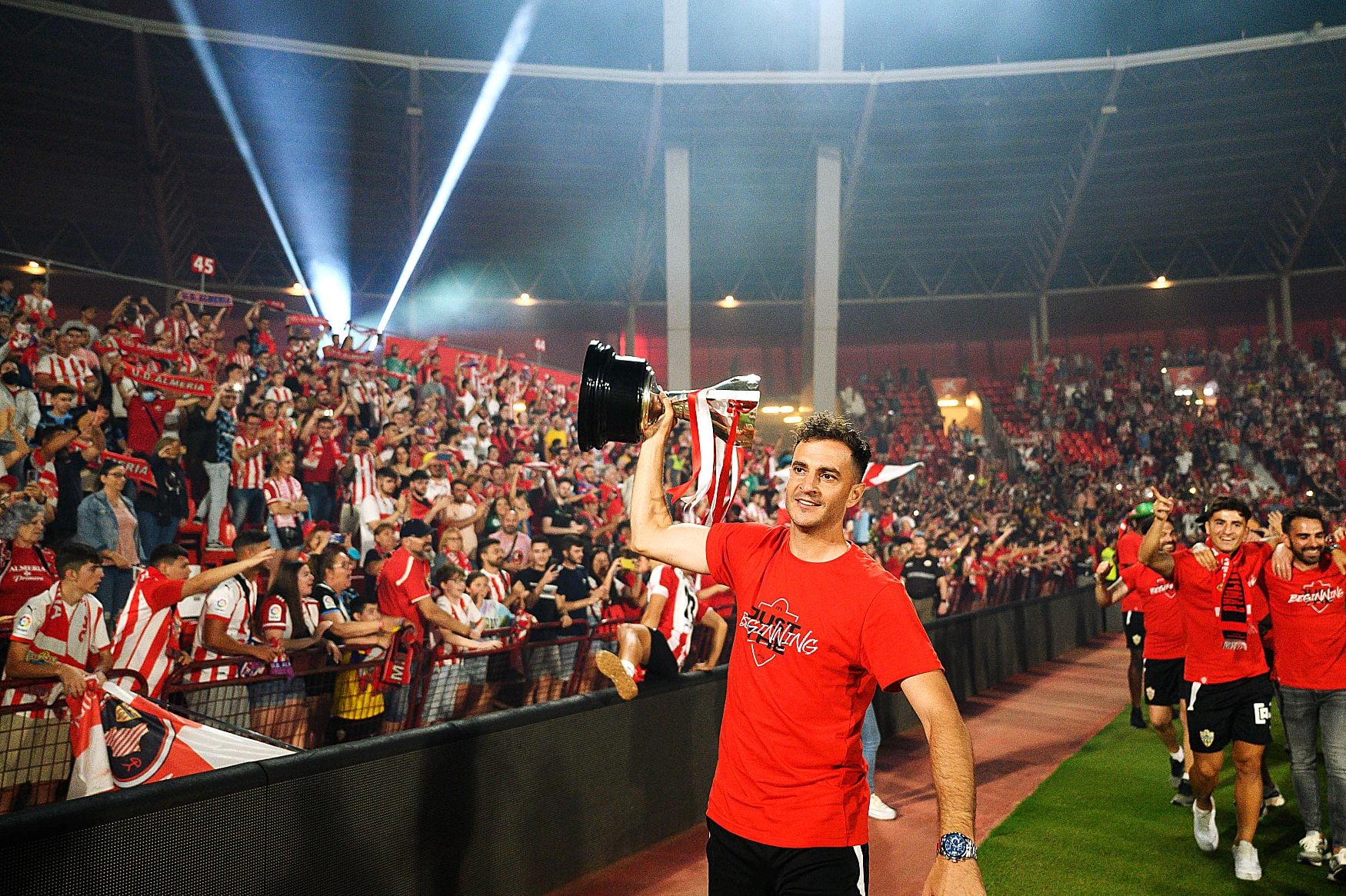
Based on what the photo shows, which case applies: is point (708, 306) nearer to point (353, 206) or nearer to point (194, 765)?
point (353, 206)

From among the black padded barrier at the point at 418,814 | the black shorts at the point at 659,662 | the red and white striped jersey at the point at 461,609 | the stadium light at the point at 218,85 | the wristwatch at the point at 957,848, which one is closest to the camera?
the wristwatch at the point at 957,848

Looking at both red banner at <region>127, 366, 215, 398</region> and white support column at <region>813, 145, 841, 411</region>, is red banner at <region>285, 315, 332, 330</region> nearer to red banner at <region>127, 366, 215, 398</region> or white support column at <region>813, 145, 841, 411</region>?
red banner at <region>127, 366, 215, 398</region>

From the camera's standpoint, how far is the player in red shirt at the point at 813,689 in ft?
8.57

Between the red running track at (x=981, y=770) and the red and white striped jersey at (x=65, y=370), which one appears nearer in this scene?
the red running track at (x=981, y=770)

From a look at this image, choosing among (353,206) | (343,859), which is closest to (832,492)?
(343,859)

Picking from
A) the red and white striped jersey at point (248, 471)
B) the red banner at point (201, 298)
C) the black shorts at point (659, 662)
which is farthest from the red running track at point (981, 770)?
the red banner at point (201, 298)


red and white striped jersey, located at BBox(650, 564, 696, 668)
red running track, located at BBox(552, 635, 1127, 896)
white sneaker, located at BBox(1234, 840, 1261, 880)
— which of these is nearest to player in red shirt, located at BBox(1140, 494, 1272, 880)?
white sneaker, located at BBox(1234, 840, 1261, 880)

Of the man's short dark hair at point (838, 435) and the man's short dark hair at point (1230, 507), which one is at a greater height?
the man's short dark hair at point (838, 435)

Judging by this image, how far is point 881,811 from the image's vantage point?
6816 mm

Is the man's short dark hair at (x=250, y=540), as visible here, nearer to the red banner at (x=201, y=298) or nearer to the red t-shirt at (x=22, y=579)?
the red t-shirt at (x=22, y=579)

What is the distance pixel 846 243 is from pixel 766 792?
28.9m

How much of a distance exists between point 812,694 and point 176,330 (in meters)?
9.16

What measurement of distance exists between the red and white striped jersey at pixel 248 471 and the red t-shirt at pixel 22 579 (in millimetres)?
2677

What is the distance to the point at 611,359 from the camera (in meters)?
2.92
